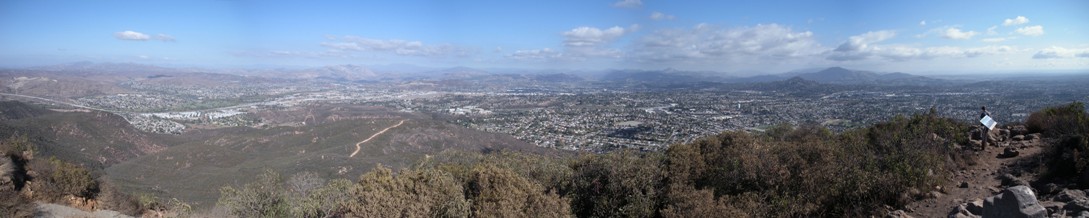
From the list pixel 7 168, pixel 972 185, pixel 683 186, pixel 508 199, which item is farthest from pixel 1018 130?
pixel 7 168

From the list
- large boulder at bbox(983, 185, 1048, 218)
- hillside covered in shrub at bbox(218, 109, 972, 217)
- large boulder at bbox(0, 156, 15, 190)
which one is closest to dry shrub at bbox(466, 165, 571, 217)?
hillside covered in shrub at bbox(218, 109, 972, 217)

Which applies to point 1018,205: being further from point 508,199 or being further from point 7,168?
point 7,168

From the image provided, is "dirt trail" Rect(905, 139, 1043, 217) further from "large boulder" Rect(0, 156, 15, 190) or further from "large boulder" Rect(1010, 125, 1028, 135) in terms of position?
"large boulder" Rect(0, 156, 15, 190)

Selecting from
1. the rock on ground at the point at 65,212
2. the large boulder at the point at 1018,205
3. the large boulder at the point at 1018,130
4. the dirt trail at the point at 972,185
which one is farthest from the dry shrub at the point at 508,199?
the large boulder at the point at 1018,130

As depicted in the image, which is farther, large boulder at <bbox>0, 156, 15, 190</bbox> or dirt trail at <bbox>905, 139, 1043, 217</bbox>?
large boulder at <bbox>0, 156, 15, 190</bbox>

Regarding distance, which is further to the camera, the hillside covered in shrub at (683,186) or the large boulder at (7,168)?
the large boulder at (7,168)

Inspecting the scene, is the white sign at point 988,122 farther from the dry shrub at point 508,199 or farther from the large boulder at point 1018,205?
the dry shrub at point 508,199

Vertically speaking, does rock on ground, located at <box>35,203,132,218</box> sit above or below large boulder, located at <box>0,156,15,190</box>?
below
